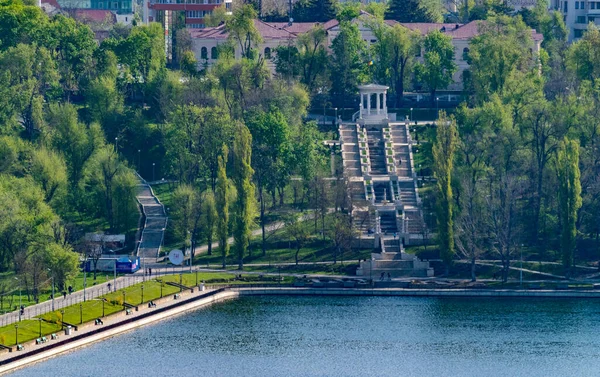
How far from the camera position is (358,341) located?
144 meters

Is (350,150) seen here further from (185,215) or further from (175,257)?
(175,257)

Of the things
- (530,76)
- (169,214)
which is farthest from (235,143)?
(530,76)

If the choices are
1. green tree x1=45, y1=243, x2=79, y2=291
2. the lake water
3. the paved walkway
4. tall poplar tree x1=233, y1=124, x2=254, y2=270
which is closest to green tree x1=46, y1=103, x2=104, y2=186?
the paved walkway

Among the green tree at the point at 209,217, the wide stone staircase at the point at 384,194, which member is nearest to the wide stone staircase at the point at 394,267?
the wide stone staircase at the point at 384,194

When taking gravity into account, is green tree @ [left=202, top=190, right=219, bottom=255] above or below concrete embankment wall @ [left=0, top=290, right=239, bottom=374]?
above

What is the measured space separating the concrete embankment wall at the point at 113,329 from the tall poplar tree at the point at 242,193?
7.56 m

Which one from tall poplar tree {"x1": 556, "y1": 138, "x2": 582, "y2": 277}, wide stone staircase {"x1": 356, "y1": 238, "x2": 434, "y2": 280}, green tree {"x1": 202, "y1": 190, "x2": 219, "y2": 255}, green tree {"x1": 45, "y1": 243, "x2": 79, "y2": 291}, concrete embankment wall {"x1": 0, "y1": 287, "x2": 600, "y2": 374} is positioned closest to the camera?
concrete embankment wall {"x1": 0, "y1": 287, "x2": 600, "y2": 374}

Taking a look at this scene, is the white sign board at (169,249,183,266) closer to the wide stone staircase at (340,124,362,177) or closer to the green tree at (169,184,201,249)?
the green tree at (169,184,201,249)

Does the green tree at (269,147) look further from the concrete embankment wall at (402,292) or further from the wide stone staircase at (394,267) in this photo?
the concrete embankment wall at (402,292)

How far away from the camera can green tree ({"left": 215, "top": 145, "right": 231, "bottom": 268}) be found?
168875 mm

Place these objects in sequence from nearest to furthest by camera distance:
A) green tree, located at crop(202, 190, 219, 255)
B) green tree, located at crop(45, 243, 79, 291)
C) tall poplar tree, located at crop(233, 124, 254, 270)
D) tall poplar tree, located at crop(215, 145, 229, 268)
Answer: green tree, located at crop(45, 243, 79, 291), tall poplar tree, located at crop(233, 124, 254, 270), tall poplar tree, located at crop(215, 145, 229, 268), green tree, located at crop(202, 190, 219, 255)

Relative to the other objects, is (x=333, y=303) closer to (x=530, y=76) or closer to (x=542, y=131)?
(x=542, y=131)

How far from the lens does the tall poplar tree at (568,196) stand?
541ft

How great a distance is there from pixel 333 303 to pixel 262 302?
569 cm
